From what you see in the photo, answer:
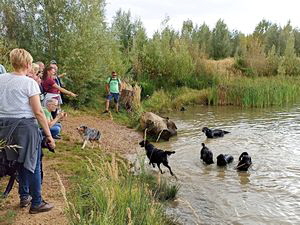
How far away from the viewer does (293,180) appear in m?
7.78

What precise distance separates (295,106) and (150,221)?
17748 millimetres

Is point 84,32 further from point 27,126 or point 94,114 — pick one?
point 27,126

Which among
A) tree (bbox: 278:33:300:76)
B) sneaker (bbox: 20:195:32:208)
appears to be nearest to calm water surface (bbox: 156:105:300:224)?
sneaker (bbox: 20:195:32:208)

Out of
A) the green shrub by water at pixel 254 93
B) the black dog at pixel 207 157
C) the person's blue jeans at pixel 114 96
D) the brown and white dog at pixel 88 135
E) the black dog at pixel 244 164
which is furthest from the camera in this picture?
the green shrub by water at pixel 254 93

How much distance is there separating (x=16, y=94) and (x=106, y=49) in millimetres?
12525

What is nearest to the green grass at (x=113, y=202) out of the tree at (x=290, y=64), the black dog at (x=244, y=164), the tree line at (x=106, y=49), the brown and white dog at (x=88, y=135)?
the black dog at (x=244, y=164)

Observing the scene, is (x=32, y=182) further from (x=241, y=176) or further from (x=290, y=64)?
(x=290, y=64)

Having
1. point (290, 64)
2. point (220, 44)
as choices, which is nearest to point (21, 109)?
point (290, 64)

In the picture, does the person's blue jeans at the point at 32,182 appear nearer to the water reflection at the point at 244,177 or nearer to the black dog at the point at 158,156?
the black dog at the point at 158,156

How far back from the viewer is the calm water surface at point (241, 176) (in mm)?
6031

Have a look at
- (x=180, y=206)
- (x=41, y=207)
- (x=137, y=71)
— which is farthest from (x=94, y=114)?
(x=41, y=207)

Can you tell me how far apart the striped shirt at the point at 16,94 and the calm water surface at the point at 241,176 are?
2.26 meters

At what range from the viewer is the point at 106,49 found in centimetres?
1648

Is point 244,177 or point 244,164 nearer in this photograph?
point 244,177
